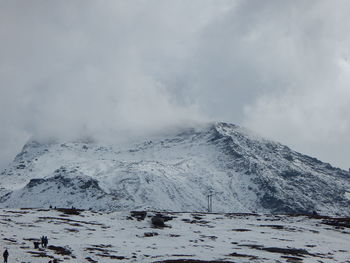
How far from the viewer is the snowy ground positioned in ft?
214

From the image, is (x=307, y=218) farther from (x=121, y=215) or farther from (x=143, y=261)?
(x=143, y=261)

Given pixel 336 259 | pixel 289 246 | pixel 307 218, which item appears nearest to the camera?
pixel 336 259

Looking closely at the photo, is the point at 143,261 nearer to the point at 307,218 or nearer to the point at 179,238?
the point at 179,238

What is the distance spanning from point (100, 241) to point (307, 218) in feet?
224

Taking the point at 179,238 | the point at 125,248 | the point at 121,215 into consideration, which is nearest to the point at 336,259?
the point at 179,238

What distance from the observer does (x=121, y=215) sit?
374 ft

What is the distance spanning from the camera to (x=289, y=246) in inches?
3238

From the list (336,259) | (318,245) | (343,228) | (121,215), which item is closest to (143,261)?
(336,259)

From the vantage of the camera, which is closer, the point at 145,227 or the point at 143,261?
the point at 143,261

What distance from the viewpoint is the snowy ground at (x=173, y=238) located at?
65.1 m

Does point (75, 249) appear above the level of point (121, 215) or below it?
below

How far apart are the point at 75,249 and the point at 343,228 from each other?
71.4 meters

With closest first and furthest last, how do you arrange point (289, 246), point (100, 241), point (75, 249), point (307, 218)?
point (75, 249) < point (100, 241) < point (289, 246) < point (307, 218)

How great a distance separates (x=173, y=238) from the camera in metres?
86.1
